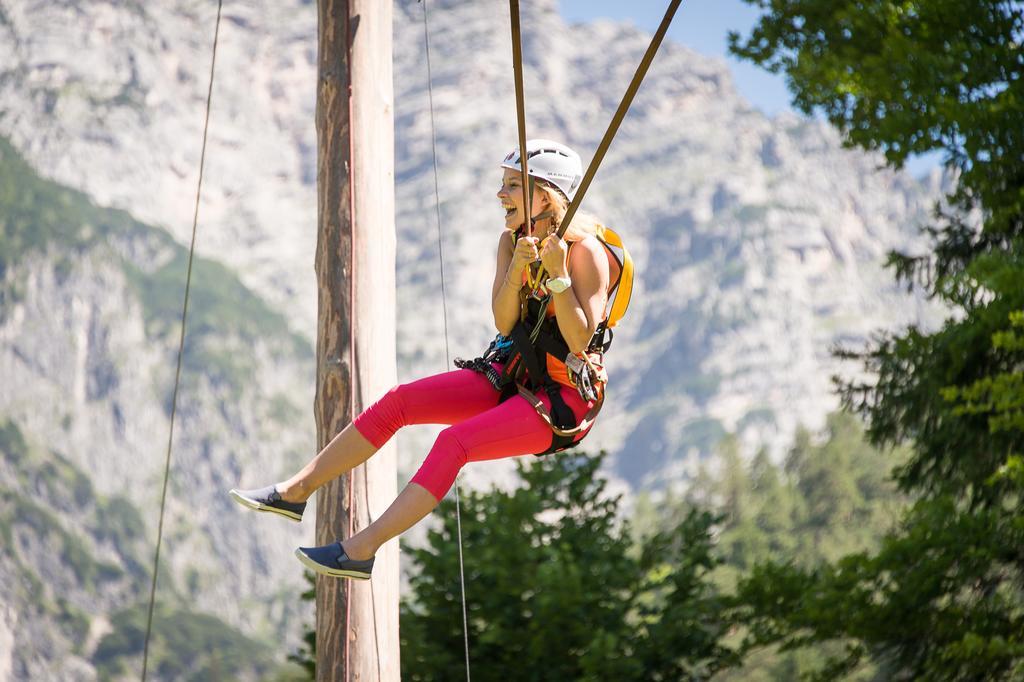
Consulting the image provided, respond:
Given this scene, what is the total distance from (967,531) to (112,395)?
17357cm

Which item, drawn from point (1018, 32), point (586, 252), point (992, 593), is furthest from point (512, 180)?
point (992, 593)

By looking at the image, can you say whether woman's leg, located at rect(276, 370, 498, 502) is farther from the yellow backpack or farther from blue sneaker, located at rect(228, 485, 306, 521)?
the yellow backpack

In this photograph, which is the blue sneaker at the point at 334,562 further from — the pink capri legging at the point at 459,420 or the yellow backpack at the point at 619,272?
the yellow backpack at the point at 619,272

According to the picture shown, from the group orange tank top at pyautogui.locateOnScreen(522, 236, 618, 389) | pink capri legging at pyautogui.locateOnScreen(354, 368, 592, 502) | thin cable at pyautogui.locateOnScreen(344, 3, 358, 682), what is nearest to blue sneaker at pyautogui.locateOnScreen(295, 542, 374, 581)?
pink capri legging at pyautogui.locateOnScreen(354, 368, 592, 502)

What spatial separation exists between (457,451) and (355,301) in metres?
1.05

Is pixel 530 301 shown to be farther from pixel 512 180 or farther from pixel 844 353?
pixel 844 353

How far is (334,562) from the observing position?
438cm

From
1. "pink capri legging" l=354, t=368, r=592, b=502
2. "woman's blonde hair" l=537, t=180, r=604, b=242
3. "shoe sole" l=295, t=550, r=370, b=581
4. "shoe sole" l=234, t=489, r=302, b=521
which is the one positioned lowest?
"shoe sole" l=295, t=550, r=370, b=581

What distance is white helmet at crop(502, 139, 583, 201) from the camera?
15.9 ft

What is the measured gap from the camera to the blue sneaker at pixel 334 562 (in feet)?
14.2

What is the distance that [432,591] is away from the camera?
1288cm

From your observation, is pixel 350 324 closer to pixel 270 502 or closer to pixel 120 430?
pixel 270 502

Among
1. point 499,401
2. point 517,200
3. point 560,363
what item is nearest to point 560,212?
point 517,200

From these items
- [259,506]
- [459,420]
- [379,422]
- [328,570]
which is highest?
[459,420]
